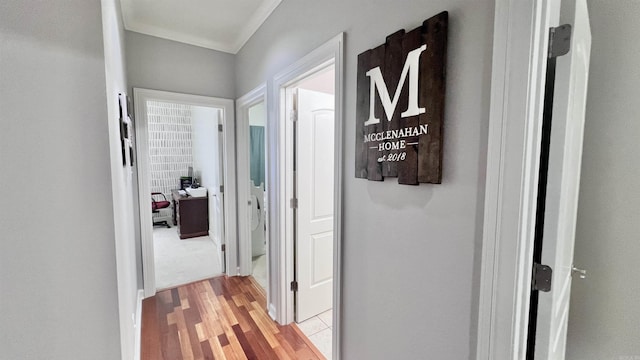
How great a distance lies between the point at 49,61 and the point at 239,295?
103 inches

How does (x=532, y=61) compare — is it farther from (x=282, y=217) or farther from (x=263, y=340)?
(x=263, y=340)

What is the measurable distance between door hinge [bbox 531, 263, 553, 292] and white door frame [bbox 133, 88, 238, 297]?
2.87m

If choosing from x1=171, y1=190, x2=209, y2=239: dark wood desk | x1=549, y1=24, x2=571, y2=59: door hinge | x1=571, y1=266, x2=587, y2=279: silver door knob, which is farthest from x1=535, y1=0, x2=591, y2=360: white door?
x1=171, y1=190, x2=209, y2=239: dark wood desk

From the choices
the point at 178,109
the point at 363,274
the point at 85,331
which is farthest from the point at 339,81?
the point at 178,109

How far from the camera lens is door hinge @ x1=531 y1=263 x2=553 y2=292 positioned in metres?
0.79

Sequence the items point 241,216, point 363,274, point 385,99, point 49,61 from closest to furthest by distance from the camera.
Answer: point 49,61 < point 385,99 < point 363,274 < point 241,216

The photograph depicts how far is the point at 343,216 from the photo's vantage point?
1.47 m

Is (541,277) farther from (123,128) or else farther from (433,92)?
(123,128)

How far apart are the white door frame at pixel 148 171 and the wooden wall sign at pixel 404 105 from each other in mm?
2161

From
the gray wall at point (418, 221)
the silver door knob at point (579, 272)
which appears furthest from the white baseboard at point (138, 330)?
the silver door knob at point (579, 272)

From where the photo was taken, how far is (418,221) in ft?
3.43

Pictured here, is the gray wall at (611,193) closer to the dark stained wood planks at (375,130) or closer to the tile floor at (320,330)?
the dark stained wood planks at (375,130)

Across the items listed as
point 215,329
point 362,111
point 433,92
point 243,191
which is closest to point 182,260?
point 243,191

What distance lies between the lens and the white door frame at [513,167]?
74 cm
